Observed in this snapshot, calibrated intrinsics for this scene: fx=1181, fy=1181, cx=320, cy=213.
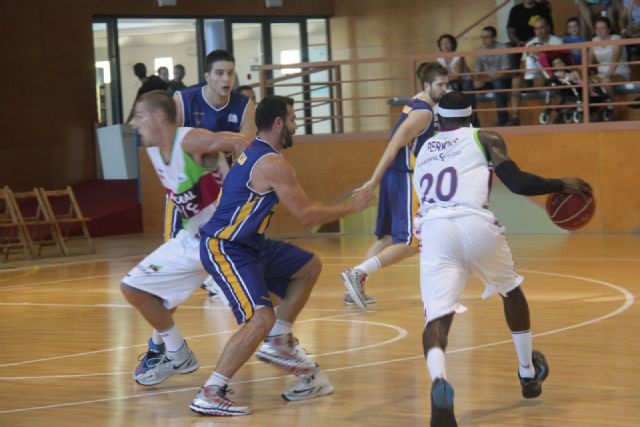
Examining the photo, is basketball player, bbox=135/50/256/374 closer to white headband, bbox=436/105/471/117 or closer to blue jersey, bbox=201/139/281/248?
blue jersey, bbox=201/139/281/248

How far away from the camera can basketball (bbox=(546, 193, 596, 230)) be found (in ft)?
18.6

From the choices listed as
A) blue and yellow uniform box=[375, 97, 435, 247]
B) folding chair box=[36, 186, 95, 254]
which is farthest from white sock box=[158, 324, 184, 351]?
folding chair box=[36, 186, 95, 254]

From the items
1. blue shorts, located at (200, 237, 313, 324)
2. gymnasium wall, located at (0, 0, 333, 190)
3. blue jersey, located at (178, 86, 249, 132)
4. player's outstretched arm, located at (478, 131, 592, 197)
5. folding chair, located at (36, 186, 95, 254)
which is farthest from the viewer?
gymnasium wall, located at (0, 0, 333, 190)

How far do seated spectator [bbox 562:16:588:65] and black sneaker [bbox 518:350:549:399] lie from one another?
1036 centimetres

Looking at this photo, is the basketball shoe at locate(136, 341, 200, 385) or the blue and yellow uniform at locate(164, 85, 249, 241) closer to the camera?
the basketball shoe at locate(136, 341, 200, 385)

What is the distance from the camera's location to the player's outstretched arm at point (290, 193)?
5641 mm

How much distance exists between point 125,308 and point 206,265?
4.16 meters

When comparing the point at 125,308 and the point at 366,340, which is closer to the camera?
the point at 366,340

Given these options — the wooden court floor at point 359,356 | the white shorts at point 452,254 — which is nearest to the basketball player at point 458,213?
the white shorts at point 452,254

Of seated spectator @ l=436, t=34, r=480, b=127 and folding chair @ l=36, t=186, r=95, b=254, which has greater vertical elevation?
seated spectator @ l=436, t=34, r=480, b=127

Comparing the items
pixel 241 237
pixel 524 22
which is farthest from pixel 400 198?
pixel 524 22

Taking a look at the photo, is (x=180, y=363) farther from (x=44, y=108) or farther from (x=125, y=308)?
(x=44, y=108)

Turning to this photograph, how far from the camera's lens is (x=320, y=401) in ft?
19.6

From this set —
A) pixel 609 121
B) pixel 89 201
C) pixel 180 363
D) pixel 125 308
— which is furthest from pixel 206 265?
pixel 89 201
